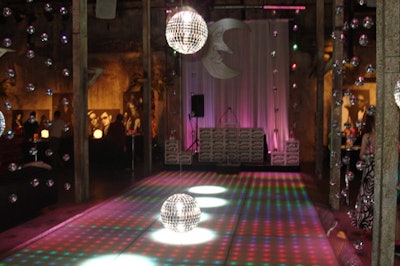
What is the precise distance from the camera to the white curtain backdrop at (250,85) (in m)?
14.0

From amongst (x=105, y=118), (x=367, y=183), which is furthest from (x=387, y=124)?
(x=105, y=118)

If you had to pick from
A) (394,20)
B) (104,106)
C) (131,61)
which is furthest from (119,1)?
(394,20)

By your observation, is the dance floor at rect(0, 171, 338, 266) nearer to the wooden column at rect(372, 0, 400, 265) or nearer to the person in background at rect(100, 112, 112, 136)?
the wooden column at rect(372, 0, 400, 265)

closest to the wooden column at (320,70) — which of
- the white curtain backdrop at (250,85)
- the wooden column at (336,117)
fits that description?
the wooden column at (336,117)

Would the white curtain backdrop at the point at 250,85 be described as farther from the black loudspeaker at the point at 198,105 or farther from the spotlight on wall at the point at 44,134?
the spotlight on wall at the point at 44,134

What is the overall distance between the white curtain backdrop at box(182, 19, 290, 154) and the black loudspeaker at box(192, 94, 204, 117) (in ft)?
2.61

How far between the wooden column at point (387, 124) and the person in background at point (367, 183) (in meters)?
1.36

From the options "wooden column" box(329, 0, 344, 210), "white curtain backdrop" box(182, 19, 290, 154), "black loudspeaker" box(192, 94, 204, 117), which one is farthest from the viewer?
"white curtain backdrop" box(182, 19, 290, 154)

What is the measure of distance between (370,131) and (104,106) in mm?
11281

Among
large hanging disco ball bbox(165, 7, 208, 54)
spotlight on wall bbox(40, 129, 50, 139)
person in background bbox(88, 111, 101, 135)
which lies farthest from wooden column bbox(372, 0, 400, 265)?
person in background bbox(88, 111, 101, 135)

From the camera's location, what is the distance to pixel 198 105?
43.2 feet

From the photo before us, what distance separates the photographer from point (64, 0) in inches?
534

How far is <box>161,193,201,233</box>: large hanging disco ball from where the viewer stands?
15.4 feet

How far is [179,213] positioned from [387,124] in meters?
2.19
